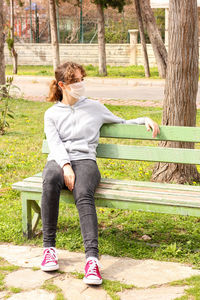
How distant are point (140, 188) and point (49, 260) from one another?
2.78 ft

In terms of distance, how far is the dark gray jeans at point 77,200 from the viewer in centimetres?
338

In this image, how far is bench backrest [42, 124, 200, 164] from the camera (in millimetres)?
3828

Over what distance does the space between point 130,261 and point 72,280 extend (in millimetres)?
499

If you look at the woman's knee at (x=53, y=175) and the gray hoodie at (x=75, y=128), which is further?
the gray hoodie at (x=75, y=128)

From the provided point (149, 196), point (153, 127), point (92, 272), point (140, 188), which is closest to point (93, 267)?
point (92, 272)

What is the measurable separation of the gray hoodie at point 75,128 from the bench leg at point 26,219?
428 mm

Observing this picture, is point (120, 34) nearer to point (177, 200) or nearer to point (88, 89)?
point (88, 89)

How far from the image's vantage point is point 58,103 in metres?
3.98

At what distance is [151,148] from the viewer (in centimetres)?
390

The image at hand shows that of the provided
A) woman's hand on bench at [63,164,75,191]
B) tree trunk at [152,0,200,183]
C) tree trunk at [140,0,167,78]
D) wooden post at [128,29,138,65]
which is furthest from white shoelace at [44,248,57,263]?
wooden post at [128,29,138,65]

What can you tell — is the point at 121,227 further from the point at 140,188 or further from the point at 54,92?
the point at 54,92

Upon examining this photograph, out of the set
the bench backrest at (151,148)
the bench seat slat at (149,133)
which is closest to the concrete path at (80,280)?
the bench backrest at (151,148)

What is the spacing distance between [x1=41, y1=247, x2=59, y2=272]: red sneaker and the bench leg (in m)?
0.52

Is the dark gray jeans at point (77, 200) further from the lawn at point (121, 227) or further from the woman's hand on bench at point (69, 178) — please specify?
the lawn at point (121, 227)
